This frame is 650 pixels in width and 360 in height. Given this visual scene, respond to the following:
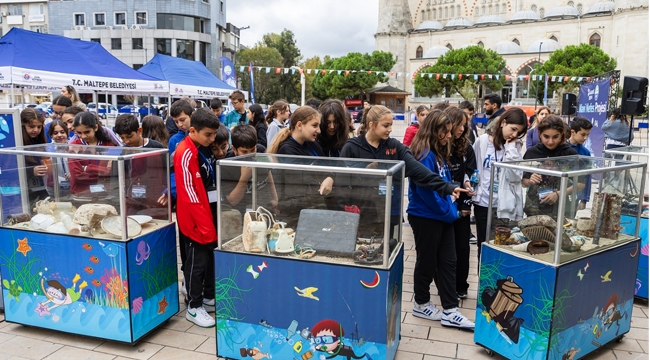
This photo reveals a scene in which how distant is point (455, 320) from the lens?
3.89m

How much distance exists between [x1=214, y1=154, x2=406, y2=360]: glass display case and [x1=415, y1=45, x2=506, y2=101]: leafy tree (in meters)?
46.7

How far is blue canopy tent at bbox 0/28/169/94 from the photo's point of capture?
327 inches

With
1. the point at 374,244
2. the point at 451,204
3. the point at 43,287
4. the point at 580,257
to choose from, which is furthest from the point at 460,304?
the point at 43,287

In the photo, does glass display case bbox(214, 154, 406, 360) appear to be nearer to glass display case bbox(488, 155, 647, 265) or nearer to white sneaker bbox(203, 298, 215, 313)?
glass display case bbox(488, 155, 647, 265)

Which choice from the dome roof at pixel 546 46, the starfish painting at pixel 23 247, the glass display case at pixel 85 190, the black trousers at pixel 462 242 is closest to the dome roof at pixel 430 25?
the dome roof at pixel 546 46

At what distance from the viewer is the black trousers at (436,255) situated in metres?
3.77

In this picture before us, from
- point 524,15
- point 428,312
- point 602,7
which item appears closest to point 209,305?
point 428,312

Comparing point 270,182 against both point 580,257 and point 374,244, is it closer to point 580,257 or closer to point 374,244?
point 374,244

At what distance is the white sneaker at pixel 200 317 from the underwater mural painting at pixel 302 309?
58 centimetres

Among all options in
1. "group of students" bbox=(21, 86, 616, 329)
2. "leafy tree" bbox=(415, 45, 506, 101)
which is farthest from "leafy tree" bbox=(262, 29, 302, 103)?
"group of students" bbox=(21, 86, 616, 329)

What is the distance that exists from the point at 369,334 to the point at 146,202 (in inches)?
75.0

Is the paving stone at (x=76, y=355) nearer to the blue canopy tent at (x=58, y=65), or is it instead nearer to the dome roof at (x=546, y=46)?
the blue canopy tent at (x=58, y=65)

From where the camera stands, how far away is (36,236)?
3.55 meters

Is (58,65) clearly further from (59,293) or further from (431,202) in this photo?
(431,202)
